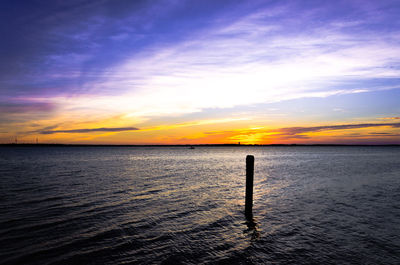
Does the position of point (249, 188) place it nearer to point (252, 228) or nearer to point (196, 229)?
point (252, 228)

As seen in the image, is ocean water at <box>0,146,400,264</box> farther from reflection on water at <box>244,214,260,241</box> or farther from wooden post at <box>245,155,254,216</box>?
wooden post at <box>245,155,254,216</box>

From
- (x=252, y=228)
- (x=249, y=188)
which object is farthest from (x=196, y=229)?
(x=249, y=188)

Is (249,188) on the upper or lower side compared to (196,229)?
upper

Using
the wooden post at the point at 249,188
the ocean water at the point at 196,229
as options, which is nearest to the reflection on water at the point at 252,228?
the ocean water at the point at 196,229

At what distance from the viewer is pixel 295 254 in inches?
367

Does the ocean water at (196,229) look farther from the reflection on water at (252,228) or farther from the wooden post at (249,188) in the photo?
the wooden post at (249,188)

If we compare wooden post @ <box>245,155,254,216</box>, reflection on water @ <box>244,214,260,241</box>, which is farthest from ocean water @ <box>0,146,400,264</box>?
wooden post @ <box>245,155,254,216</box>

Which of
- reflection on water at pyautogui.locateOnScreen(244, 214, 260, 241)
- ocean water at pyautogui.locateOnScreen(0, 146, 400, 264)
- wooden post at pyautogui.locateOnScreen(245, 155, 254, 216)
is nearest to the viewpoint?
ocean water at pyautogui.locateOnScreen(0, 146, 400, 264)

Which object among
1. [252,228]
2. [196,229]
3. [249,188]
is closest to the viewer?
[196,229]

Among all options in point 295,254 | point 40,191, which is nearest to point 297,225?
point 295,254

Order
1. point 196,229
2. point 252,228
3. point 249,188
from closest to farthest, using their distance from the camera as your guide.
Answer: point 196,229 < point 252,228 < point 249,188

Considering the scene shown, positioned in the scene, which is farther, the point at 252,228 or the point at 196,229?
the point at 252,228

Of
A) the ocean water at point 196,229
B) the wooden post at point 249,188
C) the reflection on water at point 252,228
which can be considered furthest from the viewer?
the wooden post at point 249,188

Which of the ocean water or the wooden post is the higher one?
the wooden post
